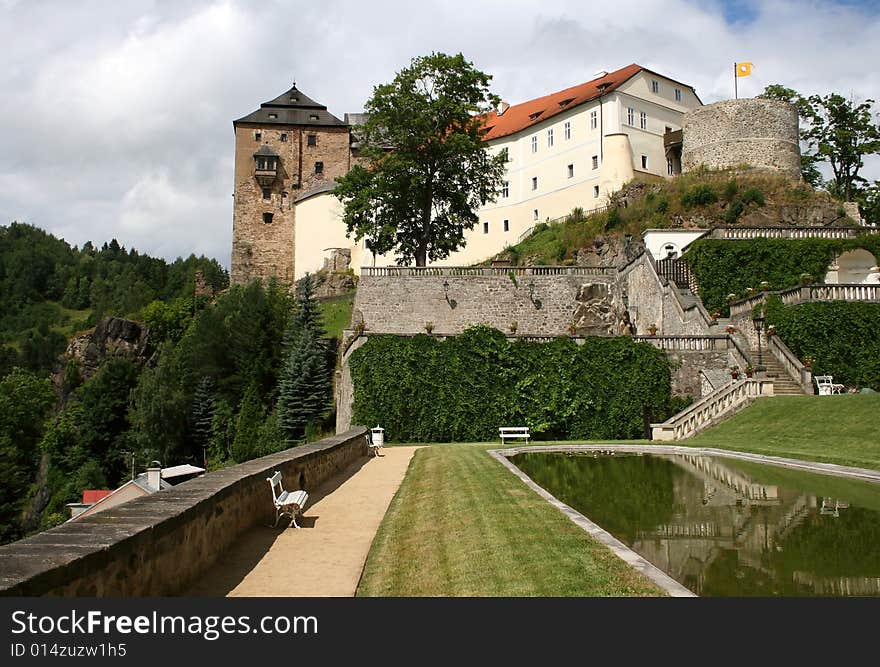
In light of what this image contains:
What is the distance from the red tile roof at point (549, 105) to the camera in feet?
191

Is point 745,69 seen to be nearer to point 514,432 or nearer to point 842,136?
point 842,136

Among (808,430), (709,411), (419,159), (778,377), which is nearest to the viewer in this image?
(808,430)

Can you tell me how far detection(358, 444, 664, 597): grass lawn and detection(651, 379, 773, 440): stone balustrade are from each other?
12.3 m

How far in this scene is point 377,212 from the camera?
4312 centimetres

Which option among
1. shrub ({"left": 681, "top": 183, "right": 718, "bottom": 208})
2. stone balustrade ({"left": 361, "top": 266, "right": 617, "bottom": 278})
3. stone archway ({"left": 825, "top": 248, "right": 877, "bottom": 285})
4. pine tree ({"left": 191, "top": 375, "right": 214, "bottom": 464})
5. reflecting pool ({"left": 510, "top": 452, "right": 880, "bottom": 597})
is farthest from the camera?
pine tree ({"left": 191, "top": 375, "right": 214, "bottom": 464})

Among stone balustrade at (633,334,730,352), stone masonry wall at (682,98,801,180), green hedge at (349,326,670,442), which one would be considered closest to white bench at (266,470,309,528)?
green hedge at (349,326,670,442)

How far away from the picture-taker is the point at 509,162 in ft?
187

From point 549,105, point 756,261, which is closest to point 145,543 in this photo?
point 756,261

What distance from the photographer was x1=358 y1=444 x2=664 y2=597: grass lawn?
6113 millimetres

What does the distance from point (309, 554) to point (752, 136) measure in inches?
2112

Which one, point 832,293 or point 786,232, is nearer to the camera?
point 832,293

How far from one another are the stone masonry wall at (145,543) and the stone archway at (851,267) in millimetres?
29085

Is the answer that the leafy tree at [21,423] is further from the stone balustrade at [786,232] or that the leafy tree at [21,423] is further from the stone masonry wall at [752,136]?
the stone masonry wall at [752,136]

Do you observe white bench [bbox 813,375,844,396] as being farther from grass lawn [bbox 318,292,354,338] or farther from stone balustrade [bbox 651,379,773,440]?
grass lawn [bbox 318,292,354,338]
